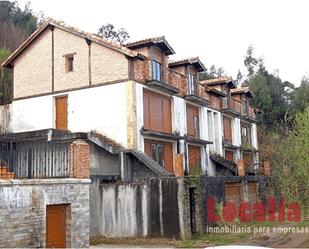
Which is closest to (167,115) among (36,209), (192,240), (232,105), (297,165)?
(297,165)

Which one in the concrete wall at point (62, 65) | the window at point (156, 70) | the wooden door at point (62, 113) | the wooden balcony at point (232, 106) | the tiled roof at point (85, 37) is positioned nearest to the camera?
the tiled roof at point (85, 37)

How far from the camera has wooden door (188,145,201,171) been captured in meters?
26.2

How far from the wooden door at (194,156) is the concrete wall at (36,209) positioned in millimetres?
12953

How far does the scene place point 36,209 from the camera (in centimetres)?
1214

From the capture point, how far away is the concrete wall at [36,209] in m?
11.3

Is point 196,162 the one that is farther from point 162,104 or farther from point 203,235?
point 203,235

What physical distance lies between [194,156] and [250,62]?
3324cm

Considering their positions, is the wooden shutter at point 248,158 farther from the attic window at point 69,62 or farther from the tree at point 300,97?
the attic window at point 69,62

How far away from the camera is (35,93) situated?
24.0m

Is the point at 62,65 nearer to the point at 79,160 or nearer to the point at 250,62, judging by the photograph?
the point at 79,160

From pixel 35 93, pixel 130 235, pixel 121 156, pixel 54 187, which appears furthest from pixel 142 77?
pixel 54 187

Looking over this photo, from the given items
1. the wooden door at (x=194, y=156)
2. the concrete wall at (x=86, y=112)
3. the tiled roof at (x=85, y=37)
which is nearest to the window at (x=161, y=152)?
the concrete wall at (x=86, y=112)

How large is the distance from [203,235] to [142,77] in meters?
8.42

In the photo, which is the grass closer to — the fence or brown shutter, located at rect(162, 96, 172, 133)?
the fence
